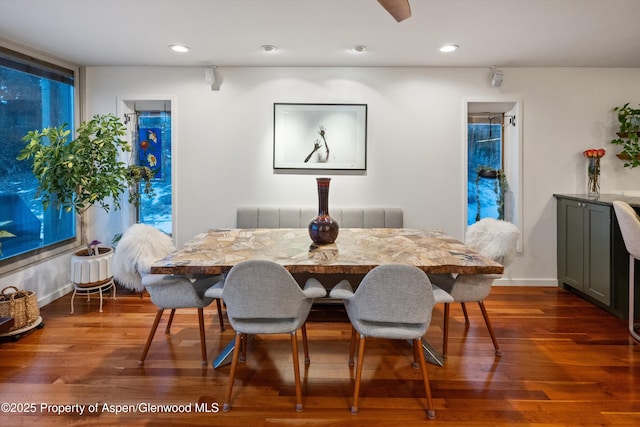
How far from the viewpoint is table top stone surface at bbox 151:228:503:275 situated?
6.75ft

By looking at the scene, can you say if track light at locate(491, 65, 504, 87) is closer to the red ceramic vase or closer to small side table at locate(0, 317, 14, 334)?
the red ceramic vase

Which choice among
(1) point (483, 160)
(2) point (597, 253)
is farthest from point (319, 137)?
(2) point (597, 253)

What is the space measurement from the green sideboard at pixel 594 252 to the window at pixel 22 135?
4.86 m

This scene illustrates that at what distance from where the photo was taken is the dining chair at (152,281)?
2340mm

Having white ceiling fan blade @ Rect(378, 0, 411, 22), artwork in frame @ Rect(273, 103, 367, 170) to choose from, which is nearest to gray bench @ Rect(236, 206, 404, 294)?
artwork in frame @ Rect(273, 103, 367, 170)

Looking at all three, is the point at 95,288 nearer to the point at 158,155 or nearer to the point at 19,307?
the point at 19,307

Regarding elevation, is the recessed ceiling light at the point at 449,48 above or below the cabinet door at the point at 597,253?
above

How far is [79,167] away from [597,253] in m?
4.54

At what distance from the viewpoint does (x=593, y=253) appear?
348 centimetres

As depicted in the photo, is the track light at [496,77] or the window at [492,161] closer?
the track light at [496,77]

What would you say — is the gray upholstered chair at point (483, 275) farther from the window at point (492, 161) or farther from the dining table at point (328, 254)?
the window at point (492, 161)

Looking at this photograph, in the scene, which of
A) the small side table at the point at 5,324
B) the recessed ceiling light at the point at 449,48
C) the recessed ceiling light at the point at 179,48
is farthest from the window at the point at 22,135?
the recessed ceiling light at the point at 449,48

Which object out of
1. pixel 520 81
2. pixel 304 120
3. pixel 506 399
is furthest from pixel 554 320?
pixel 304 120

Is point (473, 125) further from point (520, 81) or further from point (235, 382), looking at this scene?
point (235, 382)
